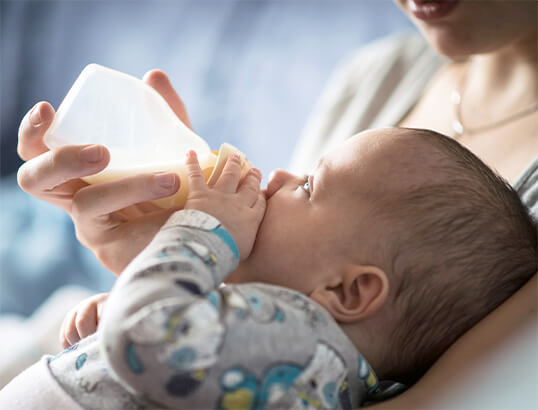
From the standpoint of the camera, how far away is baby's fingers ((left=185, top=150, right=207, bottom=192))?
0.84 m

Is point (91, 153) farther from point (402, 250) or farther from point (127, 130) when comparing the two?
point (402, 250)

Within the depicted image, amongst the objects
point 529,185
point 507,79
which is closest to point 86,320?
point 529,185

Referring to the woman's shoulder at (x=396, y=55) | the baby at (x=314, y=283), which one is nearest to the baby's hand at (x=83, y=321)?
the baby at (x=314, y=283)

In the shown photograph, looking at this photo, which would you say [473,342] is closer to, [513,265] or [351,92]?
[513,265]

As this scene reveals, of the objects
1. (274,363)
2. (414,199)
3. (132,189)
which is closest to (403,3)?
(414,199)

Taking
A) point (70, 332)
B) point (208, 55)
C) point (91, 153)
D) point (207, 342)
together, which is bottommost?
point (70, 332)

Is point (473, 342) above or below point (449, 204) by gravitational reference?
below

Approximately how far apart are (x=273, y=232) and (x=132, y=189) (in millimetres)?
211

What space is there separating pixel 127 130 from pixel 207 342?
1.32 ft

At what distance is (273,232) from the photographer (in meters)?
0.88

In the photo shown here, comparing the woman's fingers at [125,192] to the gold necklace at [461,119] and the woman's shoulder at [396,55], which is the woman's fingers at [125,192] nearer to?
the gold necklace at [461,119]

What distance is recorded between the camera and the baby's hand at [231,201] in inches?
32.6

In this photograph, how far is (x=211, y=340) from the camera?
0.67 metres

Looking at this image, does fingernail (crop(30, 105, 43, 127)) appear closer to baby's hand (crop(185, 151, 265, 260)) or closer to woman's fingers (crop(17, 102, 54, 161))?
woman's fingers (crop(17, 102, 54, 161))
